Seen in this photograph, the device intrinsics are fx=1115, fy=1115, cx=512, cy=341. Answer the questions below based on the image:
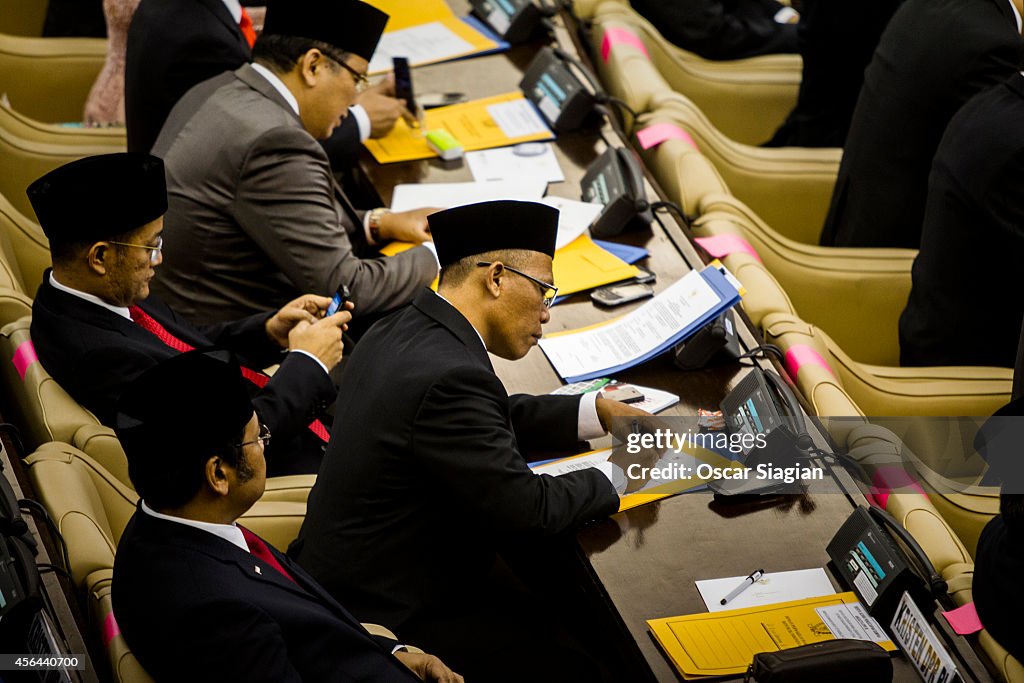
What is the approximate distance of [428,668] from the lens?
6.57 feet

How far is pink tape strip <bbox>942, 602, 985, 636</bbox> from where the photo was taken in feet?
5.97

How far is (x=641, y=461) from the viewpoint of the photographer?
2.22 meters

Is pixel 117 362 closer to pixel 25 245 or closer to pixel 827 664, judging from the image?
pixel 25 245

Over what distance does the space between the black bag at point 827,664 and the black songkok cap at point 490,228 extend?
0.88 m


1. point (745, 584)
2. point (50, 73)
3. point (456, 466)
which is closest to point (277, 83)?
point (456, 466)

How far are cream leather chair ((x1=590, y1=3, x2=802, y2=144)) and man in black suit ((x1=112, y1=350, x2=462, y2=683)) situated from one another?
9.47 ft

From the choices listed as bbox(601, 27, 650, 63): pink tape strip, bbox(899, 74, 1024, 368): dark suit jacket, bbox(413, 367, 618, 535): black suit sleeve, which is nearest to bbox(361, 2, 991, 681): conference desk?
bbox(413, 367, 618, 535): black suit sleeve

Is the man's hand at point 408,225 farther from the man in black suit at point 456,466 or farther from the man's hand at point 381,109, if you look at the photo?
the man in black suit at point 456,466

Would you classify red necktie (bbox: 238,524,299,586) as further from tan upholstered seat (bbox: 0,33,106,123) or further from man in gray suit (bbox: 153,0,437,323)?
tan upholstered seat (bbox: 0,33,106,123)

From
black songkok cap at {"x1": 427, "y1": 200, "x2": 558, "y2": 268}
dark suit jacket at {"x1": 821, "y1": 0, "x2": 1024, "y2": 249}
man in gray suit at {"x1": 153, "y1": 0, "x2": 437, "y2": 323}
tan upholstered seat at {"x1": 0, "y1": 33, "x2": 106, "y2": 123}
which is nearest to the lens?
black songkok cap at {"x1": 427, "y1": 200, "x2": 558, "y2": 268}

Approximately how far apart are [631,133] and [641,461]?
1.78 metres

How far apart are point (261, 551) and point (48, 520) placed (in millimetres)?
354

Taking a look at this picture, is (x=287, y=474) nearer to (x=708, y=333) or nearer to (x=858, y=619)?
(x=708, y=333)

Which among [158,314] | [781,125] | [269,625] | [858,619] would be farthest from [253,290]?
[781,125]
